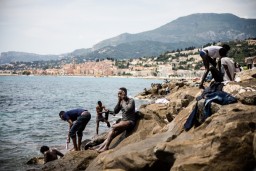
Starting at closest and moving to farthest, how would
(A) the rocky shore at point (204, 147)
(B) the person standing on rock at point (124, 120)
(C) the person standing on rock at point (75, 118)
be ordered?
(A) the rocky shore at point (204, 147) → (B) the person standing on rock at point (124, 120) → (C) the person standing on rock at point (75, 118)

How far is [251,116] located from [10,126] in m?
20.3

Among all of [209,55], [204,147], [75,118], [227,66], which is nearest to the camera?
[204,147]

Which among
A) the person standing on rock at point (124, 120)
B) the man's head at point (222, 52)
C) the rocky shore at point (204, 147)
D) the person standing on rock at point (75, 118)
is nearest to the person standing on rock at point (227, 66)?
the man's head at point (222, 52)

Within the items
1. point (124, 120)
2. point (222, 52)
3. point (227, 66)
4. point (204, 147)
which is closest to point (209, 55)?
point (222, 52)

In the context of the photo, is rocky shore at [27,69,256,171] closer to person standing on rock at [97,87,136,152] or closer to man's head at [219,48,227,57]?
person standing on rock at [97,87,136,152]

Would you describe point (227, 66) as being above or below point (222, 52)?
below

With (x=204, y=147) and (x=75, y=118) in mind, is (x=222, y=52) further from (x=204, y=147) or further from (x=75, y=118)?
(x=75, y=118)

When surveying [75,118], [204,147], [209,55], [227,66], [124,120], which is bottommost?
[75,118]

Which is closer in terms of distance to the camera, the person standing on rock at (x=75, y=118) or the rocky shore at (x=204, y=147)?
the rocky shore at (x=204, y=147)

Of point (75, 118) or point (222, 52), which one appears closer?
point (222, 52)

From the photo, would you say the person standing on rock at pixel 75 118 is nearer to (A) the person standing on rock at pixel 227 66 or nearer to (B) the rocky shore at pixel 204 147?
(B) the rocky shore at pixel 204 147

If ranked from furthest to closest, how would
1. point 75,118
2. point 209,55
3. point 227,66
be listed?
1. point 75,118
2. point 227,66
3. point 209,55

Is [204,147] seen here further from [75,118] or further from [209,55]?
[75,118]

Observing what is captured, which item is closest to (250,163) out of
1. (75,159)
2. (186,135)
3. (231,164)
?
(231,164)
